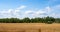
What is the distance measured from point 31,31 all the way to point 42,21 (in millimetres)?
431

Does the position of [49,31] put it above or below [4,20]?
below

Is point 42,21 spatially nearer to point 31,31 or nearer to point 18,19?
point 18,19

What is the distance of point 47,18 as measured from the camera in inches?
58.4

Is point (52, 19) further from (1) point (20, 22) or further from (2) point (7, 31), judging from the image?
(2) point (7, 31)

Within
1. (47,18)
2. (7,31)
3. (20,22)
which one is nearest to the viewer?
(7,31)

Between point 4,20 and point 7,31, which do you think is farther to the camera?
point 4,20

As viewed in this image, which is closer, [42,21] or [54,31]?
[54,31]

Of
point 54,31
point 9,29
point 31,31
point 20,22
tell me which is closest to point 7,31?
point 9,29

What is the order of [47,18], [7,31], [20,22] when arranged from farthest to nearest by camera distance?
[47,18] < [20,22] < [7,31]

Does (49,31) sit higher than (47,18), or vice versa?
(47,18)

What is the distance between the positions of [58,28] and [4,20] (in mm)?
649

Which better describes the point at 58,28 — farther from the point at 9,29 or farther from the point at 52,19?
the point at 9,29

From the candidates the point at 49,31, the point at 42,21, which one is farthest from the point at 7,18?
the point at 49,31

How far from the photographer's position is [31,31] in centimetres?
109
